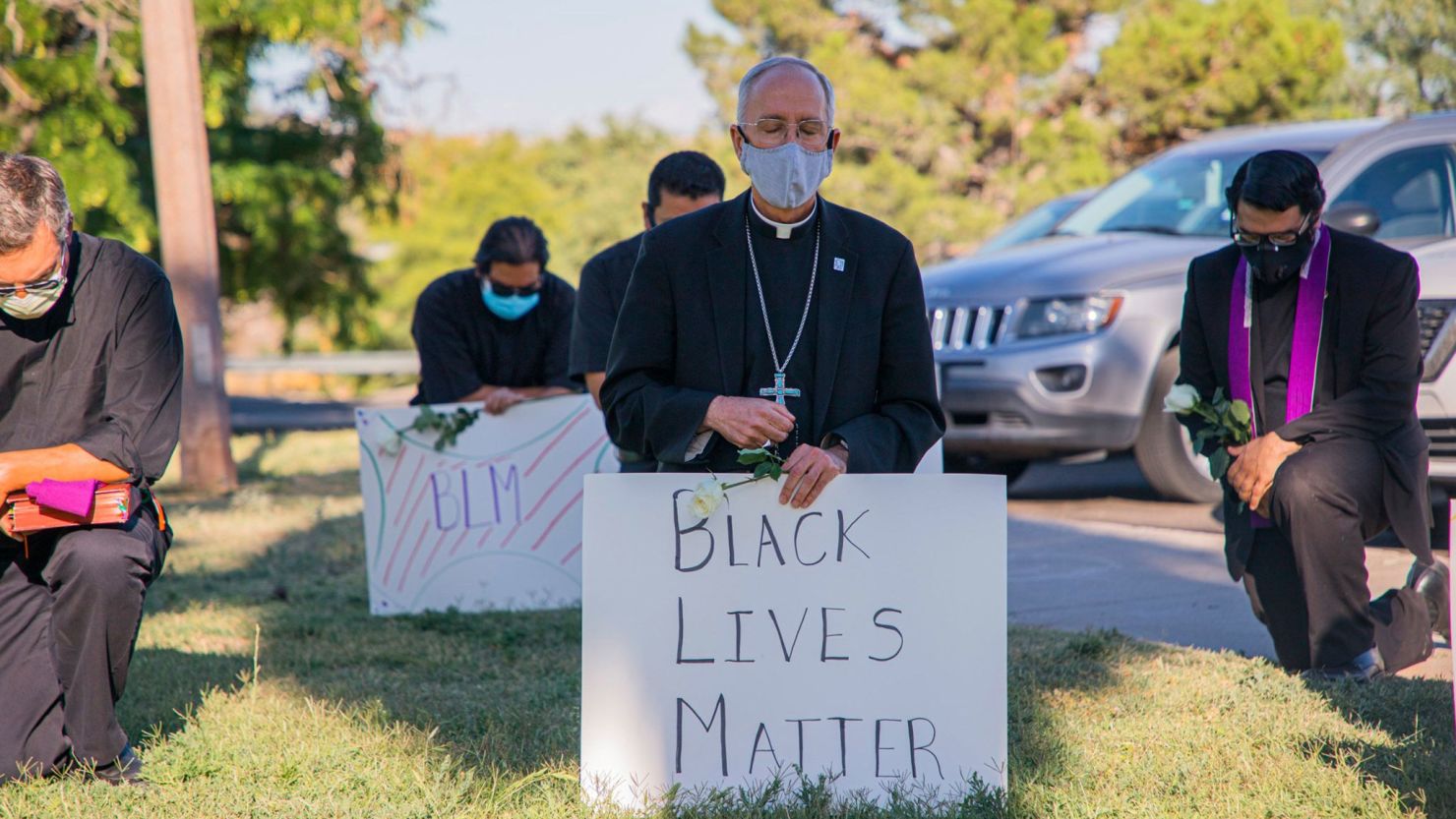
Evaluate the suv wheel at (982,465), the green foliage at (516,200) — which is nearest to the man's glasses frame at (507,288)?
the suv wheel at (982,465)

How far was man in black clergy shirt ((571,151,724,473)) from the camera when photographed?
18.5 feet

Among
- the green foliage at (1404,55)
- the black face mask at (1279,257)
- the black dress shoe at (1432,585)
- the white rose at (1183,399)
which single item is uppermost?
the green foliage at (1404,55)

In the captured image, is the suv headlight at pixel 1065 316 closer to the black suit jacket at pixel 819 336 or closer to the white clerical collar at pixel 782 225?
the black suit jacket at pixel 819 336

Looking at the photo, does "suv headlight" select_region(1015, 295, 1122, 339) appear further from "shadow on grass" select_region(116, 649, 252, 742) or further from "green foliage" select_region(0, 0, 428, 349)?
"green foliage" select_region(0, 0, 428, 349)

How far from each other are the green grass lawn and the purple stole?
86 cm

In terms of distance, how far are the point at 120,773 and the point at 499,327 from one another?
126 inches

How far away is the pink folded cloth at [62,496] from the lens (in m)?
Answer: 3.89

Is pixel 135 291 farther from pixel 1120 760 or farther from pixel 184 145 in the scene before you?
pixel 184 145

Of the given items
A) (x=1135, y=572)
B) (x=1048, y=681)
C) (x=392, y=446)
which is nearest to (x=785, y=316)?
(x=1048, y=681)

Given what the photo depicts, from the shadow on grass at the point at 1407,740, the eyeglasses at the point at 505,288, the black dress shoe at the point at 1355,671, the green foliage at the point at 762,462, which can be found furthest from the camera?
the eyeglasses at the point at 505,288

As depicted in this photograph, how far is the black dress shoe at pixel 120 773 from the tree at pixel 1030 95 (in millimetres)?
26139

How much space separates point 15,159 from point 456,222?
4177cm

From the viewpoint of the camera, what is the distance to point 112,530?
4094mm

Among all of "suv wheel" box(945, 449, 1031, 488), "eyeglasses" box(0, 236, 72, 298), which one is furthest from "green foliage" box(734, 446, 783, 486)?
"suv wheel" box(945, 449, 1031, 488)
